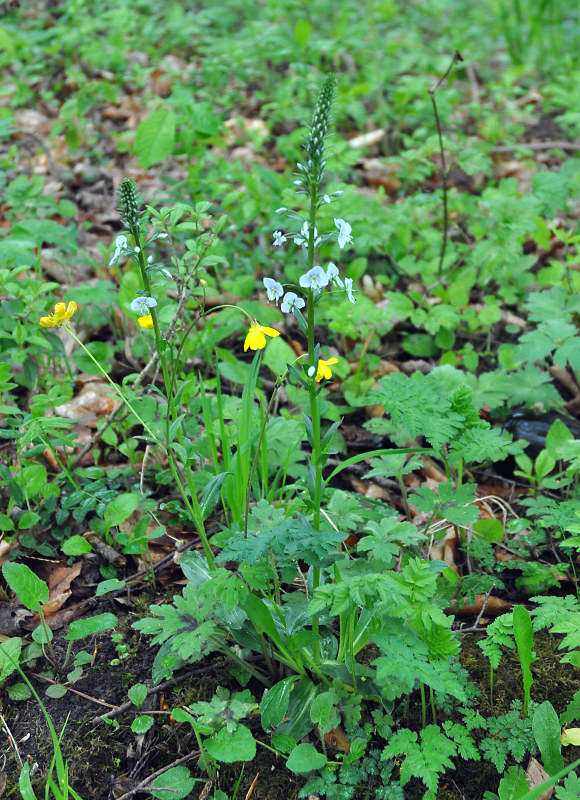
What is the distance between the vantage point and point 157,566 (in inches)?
80.7

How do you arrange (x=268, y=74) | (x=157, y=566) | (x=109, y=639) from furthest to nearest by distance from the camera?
(x=268, y=74) < (x=157, y=566) < (x=109, y=639)

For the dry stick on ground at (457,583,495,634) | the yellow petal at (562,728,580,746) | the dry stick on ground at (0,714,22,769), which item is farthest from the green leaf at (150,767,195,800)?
the yellow petal at (562,728,580,746)

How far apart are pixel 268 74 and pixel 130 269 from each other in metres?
2.74

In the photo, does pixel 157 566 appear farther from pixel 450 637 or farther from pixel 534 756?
pixel 534 756

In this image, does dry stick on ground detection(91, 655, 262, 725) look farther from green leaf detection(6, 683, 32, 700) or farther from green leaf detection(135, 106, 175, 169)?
green leaf detection(135, 106, 175, 169)

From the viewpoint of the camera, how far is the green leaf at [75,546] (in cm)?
193

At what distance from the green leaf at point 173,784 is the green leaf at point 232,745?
3.9 inches

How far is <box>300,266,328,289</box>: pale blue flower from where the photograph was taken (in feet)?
4.45

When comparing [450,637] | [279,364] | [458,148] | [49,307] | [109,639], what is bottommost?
[109,639]

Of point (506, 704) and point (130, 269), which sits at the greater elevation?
point (130, 269)

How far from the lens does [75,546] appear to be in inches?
76.3

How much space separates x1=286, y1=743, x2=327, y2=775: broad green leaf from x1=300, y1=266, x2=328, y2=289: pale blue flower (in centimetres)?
109

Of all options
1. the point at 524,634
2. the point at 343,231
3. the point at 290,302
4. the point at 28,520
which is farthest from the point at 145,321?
the point at 524,634

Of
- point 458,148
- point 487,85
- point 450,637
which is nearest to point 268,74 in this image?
point 487,85
